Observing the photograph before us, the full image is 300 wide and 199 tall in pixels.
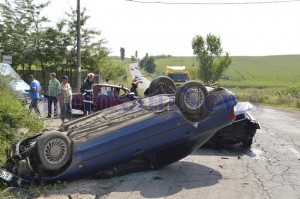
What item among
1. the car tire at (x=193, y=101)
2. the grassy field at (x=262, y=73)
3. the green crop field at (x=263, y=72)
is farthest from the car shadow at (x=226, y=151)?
the green crop field at (x=263, y=72)

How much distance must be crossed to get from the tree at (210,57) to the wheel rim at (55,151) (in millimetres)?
44400

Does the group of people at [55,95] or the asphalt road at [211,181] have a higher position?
the group of people at [55,95]

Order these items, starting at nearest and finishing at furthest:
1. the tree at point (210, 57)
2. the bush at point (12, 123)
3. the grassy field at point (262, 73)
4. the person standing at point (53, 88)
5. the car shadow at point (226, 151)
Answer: the bush at point (12, 123)
the car shadow at point (226, 151)
the person standing at point (53, 88)
the tree at point (210, 57)
the grassy field at point (262, 73)

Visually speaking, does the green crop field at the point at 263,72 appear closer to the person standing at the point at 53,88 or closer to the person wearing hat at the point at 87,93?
the person wearing hat at the point at 87,93

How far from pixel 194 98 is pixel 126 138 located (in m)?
1.41

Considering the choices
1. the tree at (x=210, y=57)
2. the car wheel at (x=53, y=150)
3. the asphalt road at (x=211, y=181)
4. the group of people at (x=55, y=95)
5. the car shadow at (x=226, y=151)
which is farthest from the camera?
the tree at (x=210, y=57)

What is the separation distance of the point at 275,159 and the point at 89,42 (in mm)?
22150

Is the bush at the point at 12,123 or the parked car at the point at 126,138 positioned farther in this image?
the bush at the point at 12,123

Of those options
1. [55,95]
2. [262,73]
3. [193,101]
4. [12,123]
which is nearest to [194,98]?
[193,101]

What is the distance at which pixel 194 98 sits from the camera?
688 cm

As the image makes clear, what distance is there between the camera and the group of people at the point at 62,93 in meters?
12.6

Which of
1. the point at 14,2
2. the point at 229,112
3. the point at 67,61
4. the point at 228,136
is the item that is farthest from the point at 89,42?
the point at 229,112

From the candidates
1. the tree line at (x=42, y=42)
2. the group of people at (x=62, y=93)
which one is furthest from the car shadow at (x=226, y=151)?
the tree line at (x=42, y=42)

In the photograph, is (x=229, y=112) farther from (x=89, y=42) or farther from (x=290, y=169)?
(x=89, y=42)
